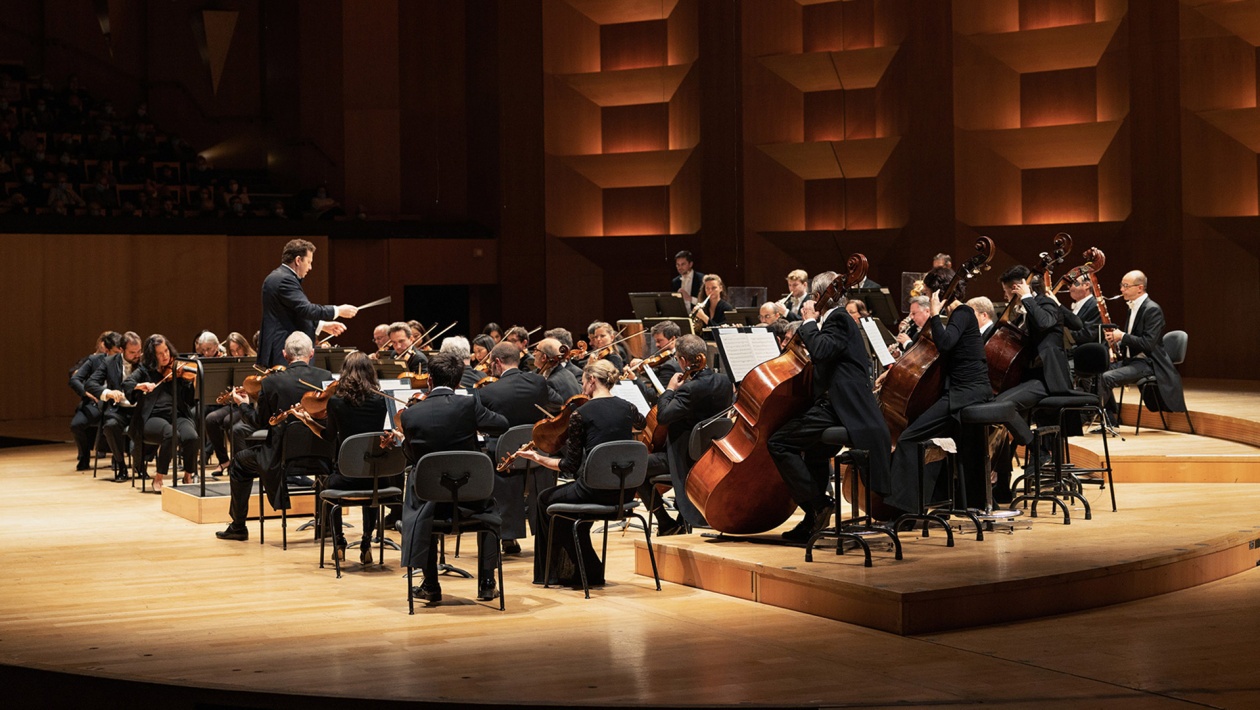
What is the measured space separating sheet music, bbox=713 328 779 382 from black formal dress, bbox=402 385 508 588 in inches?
53.0

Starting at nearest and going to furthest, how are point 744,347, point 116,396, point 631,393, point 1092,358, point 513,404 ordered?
point 744,347
point 631,393
point 513,404
point 1092,358
point 116,396

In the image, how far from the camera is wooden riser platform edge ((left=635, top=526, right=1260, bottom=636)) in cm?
536

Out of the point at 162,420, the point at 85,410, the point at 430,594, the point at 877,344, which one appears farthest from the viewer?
the point at 85,410

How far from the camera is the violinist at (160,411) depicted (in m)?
9.71

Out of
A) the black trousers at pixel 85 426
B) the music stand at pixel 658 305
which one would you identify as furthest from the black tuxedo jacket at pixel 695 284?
the black trousers at pixel 85 426

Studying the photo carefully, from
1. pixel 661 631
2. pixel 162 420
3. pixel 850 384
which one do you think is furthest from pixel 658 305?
pixel 661 631

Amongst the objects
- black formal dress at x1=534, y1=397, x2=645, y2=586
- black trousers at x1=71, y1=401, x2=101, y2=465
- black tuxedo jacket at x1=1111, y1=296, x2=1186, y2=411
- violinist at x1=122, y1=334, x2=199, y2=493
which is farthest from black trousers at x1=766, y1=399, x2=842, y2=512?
black trousers at x1=71, y1=401, x2=101, y2=465

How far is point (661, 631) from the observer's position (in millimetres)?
5473

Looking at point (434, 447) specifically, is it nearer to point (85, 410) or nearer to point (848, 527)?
point (848, 527)

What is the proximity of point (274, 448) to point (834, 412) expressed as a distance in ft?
A: 10.2

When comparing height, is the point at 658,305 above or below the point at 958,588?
above

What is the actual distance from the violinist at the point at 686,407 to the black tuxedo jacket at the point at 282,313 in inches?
93.7

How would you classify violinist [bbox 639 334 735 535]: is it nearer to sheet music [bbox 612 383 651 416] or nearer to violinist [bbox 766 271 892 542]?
sheet music [bbox 612 383 651 416]

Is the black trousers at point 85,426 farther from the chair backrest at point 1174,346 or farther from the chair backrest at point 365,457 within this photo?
the chair backrest at point 1174,346
